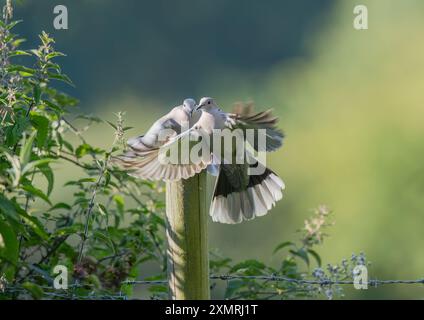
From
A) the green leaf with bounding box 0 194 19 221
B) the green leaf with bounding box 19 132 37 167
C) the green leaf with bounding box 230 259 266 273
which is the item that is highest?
the green leaf with bounding box 19 132 37 167

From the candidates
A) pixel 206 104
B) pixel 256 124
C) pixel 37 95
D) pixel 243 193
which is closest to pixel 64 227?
pixel 37 95

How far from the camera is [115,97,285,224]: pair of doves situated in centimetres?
232

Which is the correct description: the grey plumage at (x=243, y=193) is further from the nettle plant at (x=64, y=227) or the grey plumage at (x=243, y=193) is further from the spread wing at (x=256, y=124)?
the nettle plant at (x=64, y=227)

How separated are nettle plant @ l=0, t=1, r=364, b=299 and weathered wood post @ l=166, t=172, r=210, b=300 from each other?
26cm

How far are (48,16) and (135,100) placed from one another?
1.32m

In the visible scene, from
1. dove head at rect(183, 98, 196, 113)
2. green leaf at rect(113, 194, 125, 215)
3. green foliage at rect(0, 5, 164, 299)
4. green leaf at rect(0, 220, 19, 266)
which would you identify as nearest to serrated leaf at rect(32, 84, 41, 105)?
green foliage at rect(0, 5, 164, 299)

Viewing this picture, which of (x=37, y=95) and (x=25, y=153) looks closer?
(x=25, y=153)

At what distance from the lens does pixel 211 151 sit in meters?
2.36

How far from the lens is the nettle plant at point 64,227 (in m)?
2.45

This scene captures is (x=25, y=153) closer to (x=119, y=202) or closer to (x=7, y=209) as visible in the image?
(x=7, y=209)

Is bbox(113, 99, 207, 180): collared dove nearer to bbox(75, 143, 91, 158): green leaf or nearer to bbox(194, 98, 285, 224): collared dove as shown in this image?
bbox(194, 98, 285, 224): collared dove

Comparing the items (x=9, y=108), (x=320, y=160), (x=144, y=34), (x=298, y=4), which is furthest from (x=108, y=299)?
(x=298, y=4)

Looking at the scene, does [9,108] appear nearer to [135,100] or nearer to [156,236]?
[156,236]

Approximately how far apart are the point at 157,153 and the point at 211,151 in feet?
0.48
